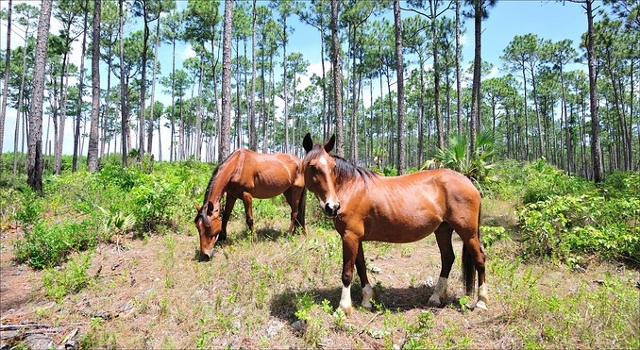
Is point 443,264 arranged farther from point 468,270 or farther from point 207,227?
point 207,227

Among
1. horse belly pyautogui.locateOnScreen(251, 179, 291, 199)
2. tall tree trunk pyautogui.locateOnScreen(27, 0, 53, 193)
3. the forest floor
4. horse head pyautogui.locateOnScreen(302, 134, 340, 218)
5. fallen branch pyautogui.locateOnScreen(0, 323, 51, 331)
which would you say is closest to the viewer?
the forest floor

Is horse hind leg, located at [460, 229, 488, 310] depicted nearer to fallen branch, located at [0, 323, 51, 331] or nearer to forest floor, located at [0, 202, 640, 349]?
forest floor, located at [0, 202, 640, 349]

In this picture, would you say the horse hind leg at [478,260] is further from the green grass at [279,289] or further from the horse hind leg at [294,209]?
the horse hind leg at [294,209]

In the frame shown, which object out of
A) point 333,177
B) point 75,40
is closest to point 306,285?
point 333,177

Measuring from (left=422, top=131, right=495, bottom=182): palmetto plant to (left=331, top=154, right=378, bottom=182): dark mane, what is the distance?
309 inches

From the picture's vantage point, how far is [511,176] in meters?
14.7

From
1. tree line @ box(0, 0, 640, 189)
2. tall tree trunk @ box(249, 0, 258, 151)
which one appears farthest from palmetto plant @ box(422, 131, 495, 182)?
tall tree trunk @ box(249, 0, 258, 151)

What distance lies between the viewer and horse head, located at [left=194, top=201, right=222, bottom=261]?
5.24 metres

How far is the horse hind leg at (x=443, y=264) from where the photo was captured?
13.5ft

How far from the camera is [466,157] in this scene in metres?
11.2

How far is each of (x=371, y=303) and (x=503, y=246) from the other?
386 cm

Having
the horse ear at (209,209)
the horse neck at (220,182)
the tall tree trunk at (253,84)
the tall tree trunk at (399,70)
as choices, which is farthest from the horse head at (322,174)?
the tall tree trunk at (253,84)

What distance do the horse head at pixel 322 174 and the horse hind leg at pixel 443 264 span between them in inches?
65.2

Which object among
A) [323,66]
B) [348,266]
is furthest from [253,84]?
[348,266]
